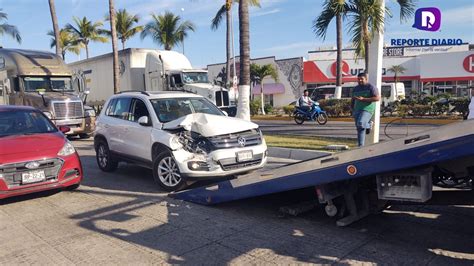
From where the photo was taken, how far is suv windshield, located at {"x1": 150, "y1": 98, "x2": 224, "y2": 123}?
7.38 meters

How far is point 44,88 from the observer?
16.1 m

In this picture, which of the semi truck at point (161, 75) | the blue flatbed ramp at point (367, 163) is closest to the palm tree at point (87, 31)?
the semi truck at point (161, 75)

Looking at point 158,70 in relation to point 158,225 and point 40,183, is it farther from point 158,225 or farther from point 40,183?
point 158,225

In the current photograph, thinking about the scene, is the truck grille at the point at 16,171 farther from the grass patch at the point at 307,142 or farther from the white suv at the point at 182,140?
the grass patch at the point at 307,142

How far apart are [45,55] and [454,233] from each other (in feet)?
54.5

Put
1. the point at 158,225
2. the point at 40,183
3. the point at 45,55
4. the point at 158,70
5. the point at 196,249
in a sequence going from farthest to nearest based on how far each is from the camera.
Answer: the point at 158,70, the point at 45,55, the point at 40,183, the point at 158,225, the point at 196,249

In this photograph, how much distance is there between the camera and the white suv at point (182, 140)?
21.1 ft

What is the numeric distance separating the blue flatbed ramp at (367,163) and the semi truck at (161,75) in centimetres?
1318

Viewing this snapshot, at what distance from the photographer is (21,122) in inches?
282

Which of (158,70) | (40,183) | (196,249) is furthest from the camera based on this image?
(158,70)

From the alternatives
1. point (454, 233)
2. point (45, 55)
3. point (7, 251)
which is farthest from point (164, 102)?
point (45, 55)

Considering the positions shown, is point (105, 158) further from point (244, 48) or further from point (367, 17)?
point (367, 17)

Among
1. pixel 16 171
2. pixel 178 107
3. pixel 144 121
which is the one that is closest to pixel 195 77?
pixel 178 107

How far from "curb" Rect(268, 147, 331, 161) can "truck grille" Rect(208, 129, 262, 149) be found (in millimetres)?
2825
